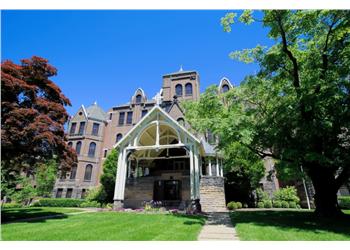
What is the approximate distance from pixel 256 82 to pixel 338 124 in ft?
13.0

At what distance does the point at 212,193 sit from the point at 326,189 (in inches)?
340

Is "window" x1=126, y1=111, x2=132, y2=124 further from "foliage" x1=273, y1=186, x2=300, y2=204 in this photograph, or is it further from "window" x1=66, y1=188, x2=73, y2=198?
"foliage" x1=273, y1=186, x2=300, y2=204

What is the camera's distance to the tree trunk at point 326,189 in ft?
31.3

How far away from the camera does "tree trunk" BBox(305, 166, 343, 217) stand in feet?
31.3

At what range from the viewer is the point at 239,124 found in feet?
28.9

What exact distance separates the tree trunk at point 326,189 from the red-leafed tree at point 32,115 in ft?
37.6

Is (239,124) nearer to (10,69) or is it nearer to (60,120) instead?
(60,120)

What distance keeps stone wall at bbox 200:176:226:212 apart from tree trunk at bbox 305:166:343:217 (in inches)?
287

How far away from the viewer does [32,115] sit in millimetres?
8797

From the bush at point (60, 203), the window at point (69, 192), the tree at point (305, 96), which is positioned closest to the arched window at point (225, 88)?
the tree at point (305, 96)

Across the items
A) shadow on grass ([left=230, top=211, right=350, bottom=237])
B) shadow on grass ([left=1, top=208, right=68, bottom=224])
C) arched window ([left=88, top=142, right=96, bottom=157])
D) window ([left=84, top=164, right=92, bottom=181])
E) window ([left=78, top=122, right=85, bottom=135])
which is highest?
window ([left=78, top=122, right=85, bottom=135])

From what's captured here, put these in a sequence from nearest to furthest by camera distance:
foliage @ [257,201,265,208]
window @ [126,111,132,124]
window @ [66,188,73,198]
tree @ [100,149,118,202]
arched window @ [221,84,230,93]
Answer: foliage @ [257,201,265,208], tree @ [100,149,118,202], window @ [66,188,73,198], arched window @ [221,84,230,93], window @ [126,111,132,124]

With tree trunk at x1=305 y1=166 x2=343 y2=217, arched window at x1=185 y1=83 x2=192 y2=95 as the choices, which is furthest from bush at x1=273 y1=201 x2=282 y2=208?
arched window at x1=185 y1=83 x2=192 y2=95
